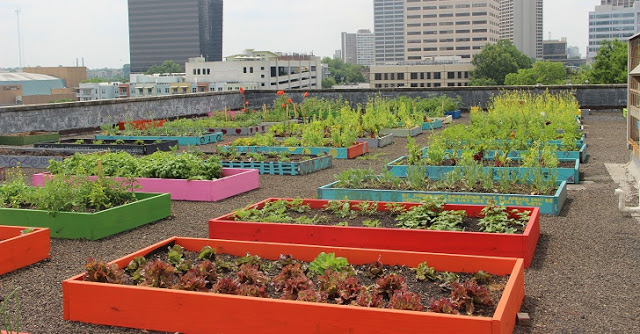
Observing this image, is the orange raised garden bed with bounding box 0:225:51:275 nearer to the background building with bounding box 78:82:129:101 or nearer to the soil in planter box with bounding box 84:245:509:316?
the soil in planter box with bounding box 84:245:509:316

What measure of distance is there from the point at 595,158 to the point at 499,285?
9976mm

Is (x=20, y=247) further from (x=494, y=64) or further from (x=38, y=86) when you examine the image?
(x=38, y=86)

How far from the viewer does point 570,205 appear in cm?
1009

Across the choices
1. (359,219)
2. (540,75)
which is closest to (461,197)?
(359,219)

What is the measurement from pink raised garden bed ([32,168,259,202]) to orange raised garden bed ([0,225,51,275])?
10.5 ft

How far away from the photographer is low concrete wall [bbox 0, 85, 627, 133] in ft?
67.9

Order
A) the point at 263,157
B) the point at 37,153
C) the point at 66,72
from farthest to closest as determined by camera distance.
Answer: the point at 66,72
the point at 37,153
the point at 263,157

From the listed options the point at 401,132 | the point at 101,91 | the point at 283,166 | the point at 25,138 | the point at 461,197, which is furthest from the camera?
the point at 101,91

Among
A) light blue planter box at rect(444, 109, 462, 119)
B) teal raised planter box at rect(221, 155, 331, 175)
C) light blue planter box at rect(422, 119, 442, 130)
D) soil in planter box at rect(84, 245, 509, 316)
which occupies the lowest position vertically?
soil in planter box at rect(84, 245, 509, 316)

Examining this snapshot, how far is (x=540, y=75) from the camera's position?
104562 mm

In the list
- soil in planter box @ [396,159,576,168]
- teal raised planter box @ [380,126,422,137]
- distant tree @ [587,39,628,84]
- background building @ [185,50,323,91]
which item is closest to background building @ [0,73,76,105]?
background building @ [185,50,323,91]

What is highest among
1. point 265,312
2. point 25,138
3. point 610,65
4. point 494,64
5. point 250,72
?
point 494,64

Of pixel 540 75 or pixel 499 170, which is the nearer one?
pixel 499 170

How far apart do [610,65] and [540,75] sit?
49530mm
